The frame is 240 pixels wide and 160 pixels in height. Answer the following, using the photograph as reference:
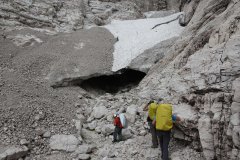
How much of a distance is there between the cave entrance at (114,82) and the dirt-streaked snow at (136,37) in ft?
3.61

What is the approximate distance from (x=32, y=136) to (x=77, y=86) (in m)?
5.20

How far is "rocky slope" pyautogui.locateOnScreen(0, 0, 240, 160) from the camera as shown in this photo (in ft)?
21.9

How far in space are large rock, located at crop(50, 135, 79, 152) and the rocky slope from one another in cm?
4

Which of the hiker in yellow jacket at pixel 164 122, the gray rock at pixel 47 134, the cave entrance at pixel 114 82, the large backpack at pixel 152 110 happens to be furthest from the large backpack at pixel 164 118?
the cave entrance at pixel 114 82

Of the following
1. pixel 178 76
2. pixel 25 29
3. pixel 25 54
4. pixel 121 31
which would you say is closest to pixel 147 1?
pixel 121 31

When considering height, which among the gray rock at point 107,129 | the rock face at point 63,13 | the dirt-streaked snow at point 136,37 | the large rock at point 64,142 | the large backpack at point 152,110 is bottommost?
the large rock at point 64,142

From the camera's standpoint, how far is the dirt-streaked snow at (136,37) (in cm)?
1683

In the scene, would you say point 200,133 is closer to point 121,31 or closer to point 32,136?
point 32,136

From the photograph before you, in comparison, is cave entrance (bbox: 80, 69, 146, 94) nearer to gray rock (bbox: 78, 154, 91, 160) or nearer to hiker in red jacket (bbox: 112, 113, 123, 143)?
hiker in red jacket (bbox: 112, 113, 123, 143)

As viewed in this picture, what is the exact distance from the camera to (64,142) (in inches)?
378

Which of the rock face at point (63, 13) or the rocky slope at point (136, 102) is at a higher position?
the rock face at point (63, 13)

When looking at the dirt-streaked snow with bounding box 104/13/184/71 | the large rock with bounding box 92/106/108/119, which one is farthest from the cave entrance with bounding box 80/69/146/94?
the large rock with bounding box 92/106/108/119

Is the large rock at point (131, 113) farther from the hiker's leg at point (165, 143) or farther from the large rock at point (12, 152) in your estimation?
the large rock at point (12, 152)

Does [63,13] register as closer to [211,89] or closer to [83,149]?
[83,149]
